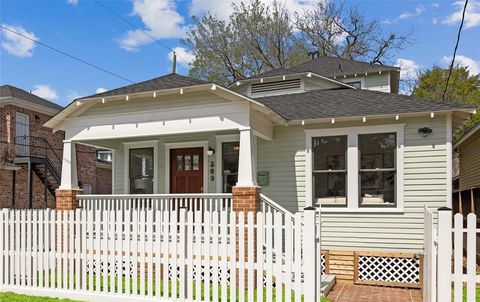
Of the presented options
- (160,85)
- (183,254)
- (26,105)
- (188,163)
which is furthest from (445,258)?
(26,105)

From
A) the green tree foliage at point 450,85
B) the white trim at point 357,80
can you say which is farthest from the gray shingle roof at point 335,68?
the green tree foliage at point 450,85

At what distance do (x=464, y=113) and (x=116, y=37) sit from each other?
13001 millimetres

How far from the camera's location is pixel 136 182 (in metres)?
10.8

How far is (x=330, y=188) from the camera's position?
28.1ft

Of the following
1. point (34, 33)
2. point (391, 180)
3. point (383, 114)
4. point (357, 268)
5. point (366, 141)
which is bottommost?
point (357, 268)

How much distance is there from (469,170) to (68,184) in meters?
14.1

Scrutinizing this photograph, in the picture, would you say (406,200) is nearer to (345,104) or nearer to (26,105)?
(345,104)

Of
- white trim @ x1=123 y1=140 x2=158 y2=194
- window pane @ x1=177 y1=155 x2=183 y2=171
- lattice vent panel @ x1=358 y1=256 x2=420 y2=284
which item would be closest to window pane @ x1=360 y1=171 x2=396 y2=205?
lattice vent panel @ x1=358 y1=256 x2=420 y2=284

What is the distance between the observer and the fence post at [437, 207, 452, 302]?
4.10 m

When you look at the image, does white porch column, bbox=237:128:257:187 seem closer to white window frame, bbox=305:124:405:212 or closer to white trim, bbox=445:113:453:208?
white window frame, bbox=305:124:405:212

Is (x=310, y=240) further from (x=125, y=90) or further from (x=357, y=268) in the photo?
(x=125, y=90)

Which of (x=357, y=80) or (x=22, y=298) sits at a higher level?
(x=357, y=80)

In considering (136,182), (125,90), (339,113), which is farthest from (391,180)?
(136,182)

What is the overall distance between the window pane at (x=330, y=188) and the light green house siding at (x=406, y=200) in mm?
283
